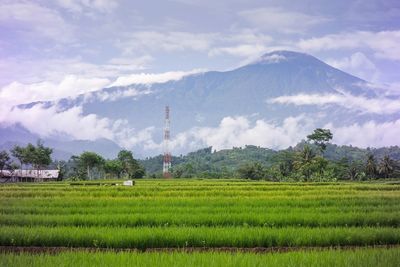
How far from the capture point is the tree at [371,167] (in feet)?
241

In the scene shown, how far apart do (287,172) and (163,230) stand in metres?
73.3

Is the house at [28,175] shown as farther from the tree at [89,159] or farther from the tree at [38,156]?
the tree at [89,159]

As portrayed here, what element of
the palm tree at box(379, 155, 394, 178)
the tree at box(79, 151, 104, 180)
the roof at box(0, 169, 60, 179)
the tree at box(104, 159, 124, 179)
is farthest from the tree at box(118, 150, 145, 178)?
the palm tree at box(379, 155, 394, 178)

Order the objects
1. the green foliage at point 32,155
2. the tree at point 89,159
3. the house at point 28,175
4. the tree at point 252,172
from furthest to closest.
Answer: the tree at point 252,172
the tree at point 89,159
the house at point 28,175
the green foliage at point 32,155

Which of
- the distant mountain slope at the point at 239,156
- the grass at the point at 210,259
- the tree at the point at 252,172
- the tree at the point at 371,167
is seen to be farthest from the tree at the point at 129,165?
the grass at the point at 210,259

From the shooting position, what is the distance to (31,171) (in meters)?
75.9

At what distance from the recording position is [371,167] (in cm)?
7375

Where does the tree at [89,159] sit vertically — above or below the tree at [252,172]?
above

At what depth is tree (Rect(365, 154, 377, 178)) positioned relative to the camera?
73500mm

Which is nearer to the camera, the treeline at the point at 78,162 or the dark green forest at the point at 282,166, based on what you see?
the dark green forest at the point at 282,166

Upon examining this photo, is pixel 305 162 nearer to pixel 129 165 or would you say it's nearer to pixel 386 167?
pixel 386 167

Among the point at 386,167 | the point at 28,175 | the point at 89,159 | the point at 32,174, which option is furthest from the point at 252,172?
the point at 28,175

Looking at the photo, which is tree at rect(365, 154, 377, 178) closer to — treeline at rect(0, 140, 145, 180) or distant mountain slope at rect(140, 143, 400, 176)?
treeline at rect(0, 140, 145, 180)

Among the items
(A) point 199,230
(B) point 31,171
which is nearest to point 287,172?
(B) point 31,171
